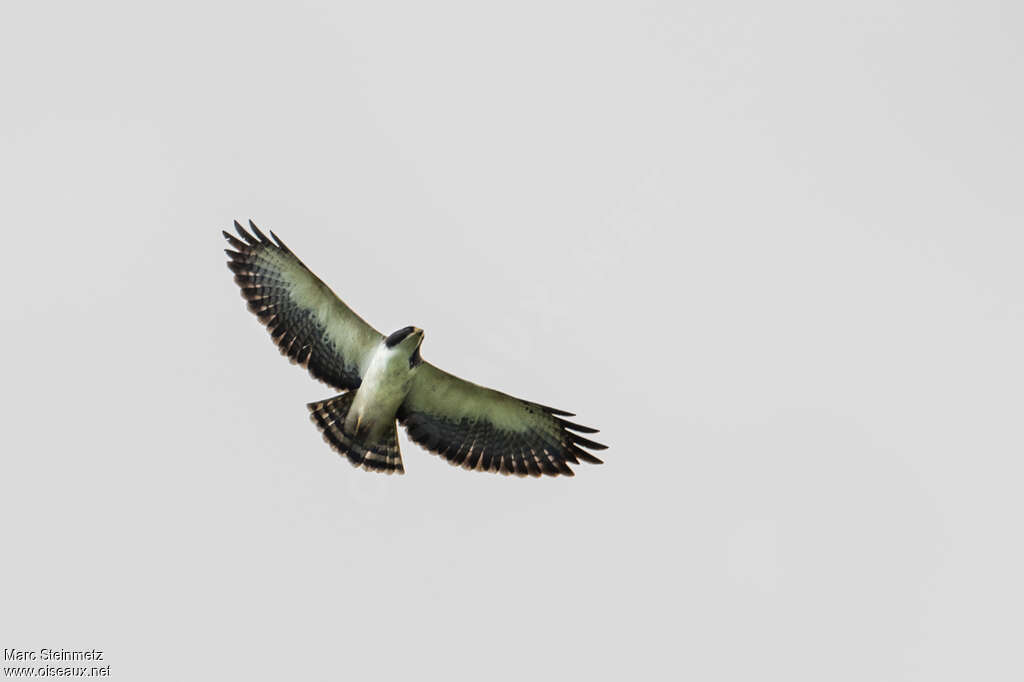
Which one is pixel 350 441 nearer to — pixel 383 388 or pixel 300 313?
pixel 383 388

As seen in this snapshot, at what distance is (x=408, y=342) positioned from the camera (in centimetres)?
1809

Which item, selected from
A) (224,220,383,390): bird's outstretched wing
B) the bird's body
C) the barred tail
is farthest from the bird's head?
the barred tail

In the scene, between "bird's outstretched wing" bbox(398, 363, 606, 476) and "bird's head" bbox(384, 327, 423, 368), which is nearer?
"bird's head" bbox(384, 327, 423, 368)

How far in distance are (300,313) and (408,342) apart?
6.21 feet

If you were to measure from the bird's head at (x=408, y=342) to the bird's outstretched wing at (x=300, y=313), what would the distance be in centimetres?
60

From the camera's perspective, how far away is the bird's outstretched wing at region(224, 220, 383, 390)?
18578 mm

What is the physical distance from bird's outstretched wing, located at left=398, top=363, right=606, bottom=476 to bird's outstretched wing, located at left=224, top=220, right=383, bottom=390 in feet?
3.44

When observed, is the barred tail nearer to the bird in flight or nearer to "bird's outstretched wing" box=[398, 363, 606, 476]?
the bird in flight

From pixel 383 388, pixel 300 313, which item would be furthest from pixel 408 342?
pixel 300 313

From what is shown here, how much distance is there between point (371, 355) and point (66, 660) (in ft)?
24.0

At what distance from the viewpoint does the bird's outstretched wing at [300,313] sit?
61.0 ft

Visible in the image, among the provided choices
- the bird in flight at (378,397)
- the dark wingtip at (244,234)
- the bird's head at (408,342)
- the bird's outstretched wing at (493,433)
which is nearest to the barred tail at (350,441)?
the bird in flight at (378,397)

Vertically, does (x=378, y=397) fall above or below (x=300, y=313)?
below

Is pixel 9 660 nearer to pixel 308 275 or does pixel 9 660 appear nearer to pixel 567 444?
pixel 308 275
